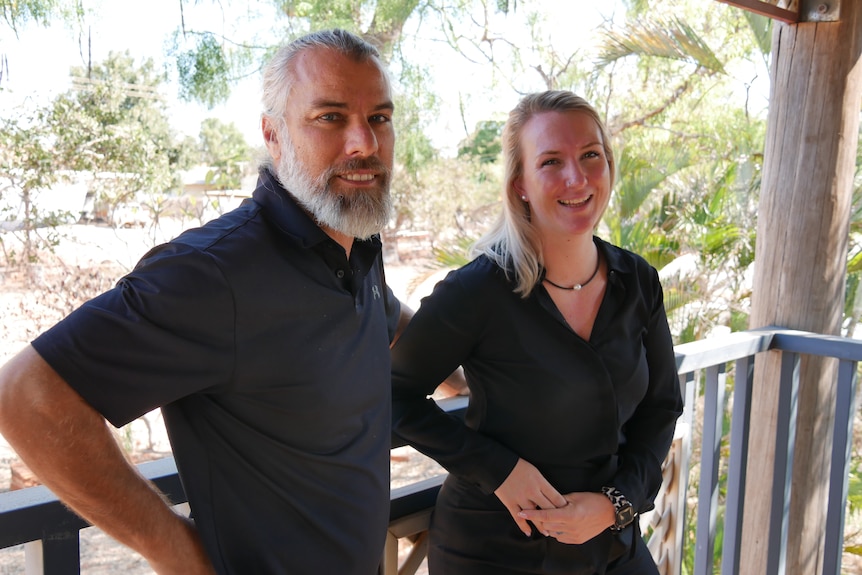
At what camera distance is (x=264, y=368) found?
3.45 ft

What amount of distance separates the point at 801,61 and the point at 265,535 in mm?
2391

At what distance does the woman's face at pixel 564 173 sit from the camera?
160cm

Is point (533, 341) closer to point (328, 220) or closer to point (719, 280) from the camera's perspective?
point (328, 220)

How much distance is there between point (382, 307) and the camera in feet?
4.45

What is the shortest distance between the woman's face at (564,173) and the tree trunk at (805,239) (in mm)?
1277

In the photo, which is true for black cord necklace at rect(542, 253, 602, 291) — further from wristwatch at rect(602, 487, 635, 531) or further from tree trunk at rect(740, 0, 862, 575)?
tree trunk at rect(740, 0, 862, 575)

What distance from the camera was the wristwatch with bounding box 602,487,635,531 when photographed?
1497 millimetres

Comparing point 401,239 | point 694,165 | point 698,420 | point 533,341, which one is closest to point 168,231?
point 401,239

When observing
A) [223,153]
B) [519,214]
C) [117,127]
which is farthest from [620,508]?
[223,153]

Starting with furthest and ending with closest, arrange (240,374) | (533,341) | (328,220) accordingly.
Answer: (533,341) < (328,220) < (240,374)

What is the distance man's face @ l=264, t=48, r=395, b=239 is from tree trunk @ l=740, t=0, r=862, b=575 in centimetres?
182

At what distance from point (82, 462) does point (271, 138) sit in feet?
2.03

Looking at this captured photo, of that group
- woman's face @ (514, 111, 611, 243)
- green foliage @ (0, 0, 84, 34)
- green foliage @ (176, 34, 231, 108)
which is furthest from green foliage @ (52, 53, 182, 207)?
woman's face @ (514, 111, 611, 243)

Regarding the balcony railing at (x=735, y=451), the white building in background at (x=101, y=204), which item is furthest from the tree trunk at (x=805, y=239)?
the white building in background at (x=101, y=204)
